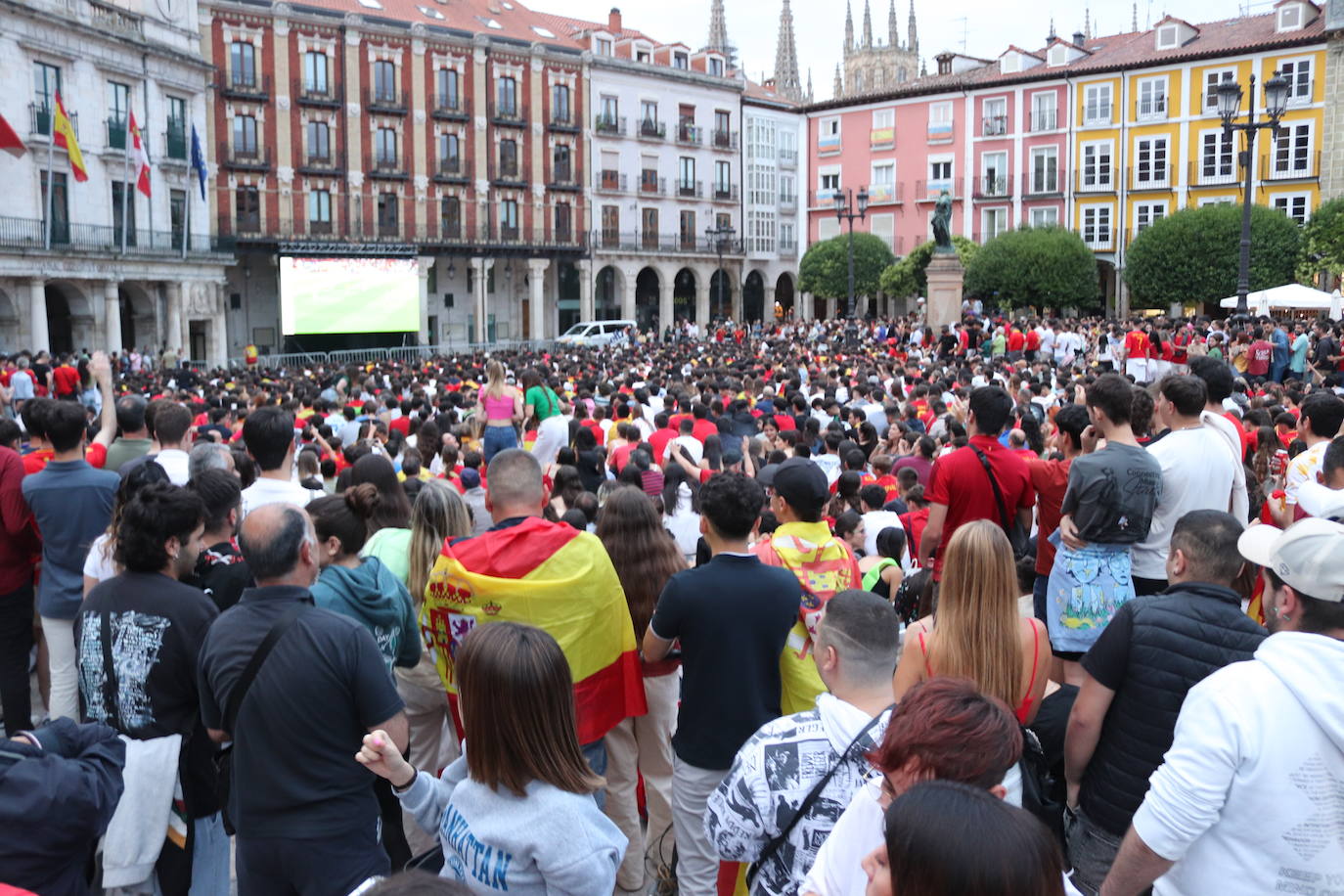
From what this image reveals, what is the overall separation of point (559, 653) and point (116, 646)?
2.16 m

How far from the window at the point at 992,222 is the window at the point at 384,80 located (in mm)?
29249

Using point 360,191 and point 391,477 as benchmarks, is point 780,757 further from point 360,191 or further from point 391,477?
point 360,191

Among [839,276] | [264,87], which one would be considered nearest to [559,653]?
[264,87]

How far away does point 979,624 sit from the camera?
148 inches

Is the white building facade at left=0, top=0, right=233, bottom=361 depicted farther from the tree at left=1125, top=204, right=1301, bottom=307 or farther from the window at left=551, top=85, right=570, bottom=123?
the tree at left=1125, top=204, right=1301, bottom=307

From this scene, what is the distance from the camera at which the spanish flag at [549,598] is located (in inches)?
174

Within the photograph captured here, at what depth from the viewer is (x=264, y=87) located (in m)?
44.8

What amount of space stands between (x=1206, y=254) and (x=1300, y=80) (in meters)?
9.40

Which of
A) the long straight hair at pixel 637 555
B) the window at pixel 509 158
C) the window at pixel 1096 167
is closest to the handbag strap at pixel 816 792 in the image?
the long straight hair at pixel 637 555

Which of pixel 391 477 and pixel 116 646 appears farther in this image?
pixel 391 477

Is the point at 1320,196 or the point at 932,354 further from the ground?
the point at 1320,196

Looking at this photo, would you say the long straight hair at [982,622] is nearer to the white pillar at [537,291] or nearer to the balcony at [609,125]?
the white pillar at [537,291]

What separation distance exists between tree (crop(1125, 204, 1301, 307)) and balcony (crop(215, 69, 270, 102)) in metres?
37.0

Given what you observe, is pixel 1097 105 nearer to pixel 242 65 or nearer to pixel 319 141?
pixel 319 141
